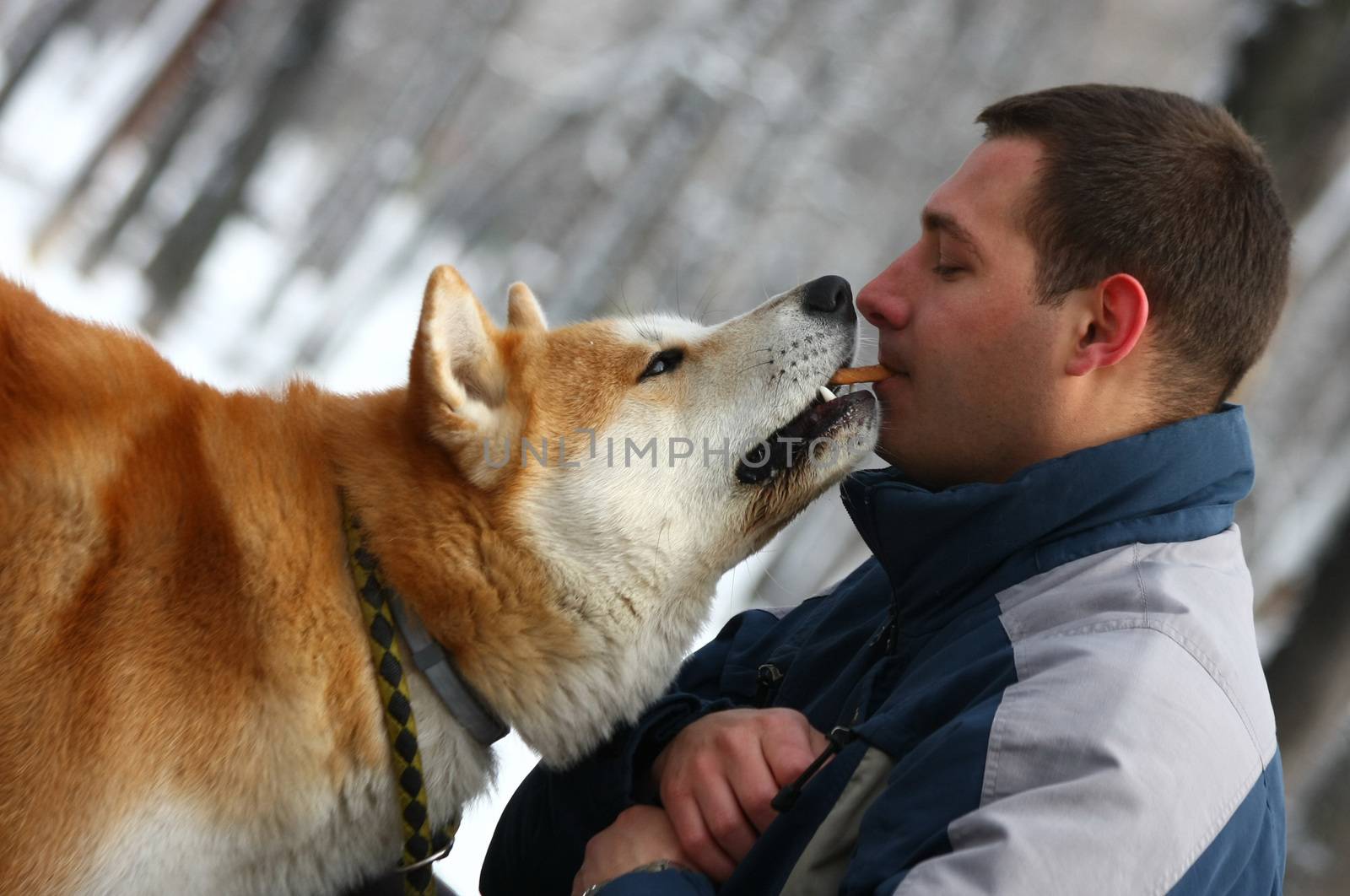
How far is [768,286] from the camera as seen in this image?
3465mm

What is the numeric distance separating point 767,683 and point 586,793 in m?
0.32

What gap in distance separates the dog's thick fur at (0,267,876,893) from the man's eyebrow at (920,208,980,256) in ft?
0.72

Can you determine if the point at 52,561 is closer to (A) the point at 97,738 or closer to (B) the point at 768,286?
(A) the point at 97,738

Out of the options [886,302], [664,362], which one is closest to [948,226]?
[886,302]

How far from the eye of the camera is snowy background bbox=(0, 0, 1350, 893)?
3.17 metres

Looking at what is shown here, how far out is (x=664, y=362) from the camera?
1.65 metres

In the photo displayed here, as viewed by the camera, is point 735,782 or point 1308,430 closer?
point 735,782

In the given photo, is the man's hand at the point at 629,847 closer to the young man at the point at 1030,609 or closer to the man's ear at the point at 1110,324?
the young man at the point at 1030,609

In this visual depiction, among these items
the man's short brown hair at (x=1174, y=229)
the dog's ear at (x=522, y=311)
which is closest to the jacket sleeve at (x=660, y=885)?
the man's short brown hair at (x=1174, y=229)

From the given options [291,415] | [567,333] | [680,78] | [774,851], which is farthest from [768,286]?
[774,851]

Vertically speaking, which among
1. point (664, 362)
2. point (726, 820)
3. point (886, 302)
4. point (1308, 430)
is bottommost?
point (726, 820)

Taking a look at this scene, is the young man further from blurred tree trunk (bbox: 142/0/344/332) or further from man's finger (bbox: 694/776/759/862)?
blurred tree trunk (bbox: 142/0/344/332)

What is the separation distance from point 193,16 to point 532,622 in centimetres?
295

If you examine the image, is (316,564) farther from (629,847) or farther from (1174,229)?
(1174,229)
